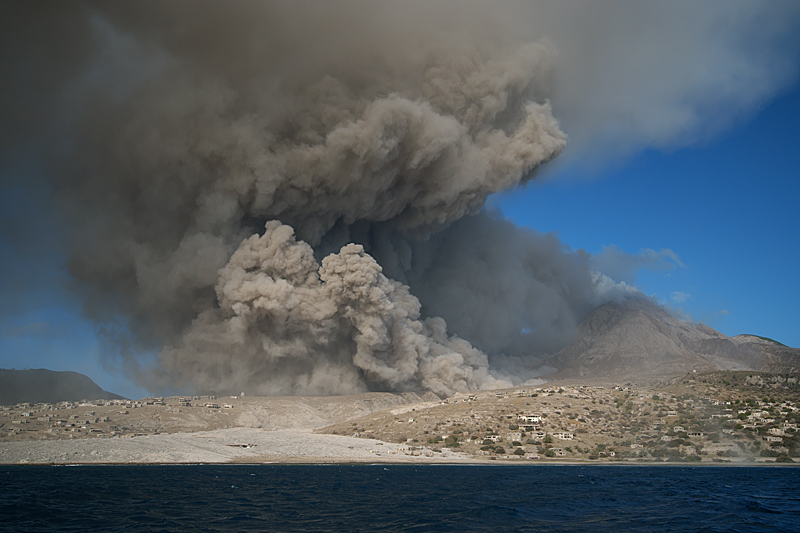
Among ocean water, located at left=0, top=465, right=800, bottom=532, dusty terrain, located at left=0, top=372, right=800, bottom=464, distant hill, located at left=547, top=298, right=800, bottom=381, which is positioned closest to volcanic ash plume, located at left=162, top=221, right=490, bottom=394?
dusty terrain, located at left=0, top=372, right=800, bottom=464

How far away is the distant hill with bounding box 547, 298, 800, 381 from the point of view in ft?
346

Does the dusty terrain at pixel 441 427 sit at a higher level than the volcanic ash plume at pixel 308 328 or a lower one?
lower

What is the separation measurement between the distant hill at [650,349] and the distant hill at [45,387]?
83356mm

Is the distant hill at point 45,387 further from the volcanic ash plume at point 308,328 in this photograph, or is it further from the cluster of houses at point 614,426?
the cluster of houses at point 614,426

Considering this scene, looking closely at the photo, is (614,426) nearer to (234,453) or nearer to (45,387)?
(234,453)

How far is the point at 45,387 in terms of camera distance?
4500 inches

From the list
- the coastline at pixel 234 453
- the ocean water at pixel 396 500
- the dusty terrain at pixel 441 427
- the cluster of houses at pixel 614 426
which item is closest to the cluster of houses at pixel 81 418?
the dusty terrain at pixel 441 427

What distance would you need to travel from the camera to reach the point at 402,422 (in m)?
71.1

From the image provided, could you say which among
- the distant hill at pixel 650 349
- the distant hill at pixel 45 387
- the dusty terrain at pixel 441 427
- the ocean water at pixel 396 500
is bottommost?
the ocean water at pixel 396 500

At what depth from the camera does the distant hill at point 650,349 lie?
346 ft

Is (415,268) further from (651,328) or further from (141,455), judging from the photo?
(651,328)

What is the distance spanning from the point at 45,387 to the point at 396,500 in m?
104

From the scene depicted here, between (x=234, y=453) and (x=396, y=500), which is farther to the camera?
(x=234, y=453)

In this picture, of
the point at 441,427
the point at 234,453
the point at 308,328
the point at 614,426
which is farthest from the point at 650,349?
Result: the point at 234,453
